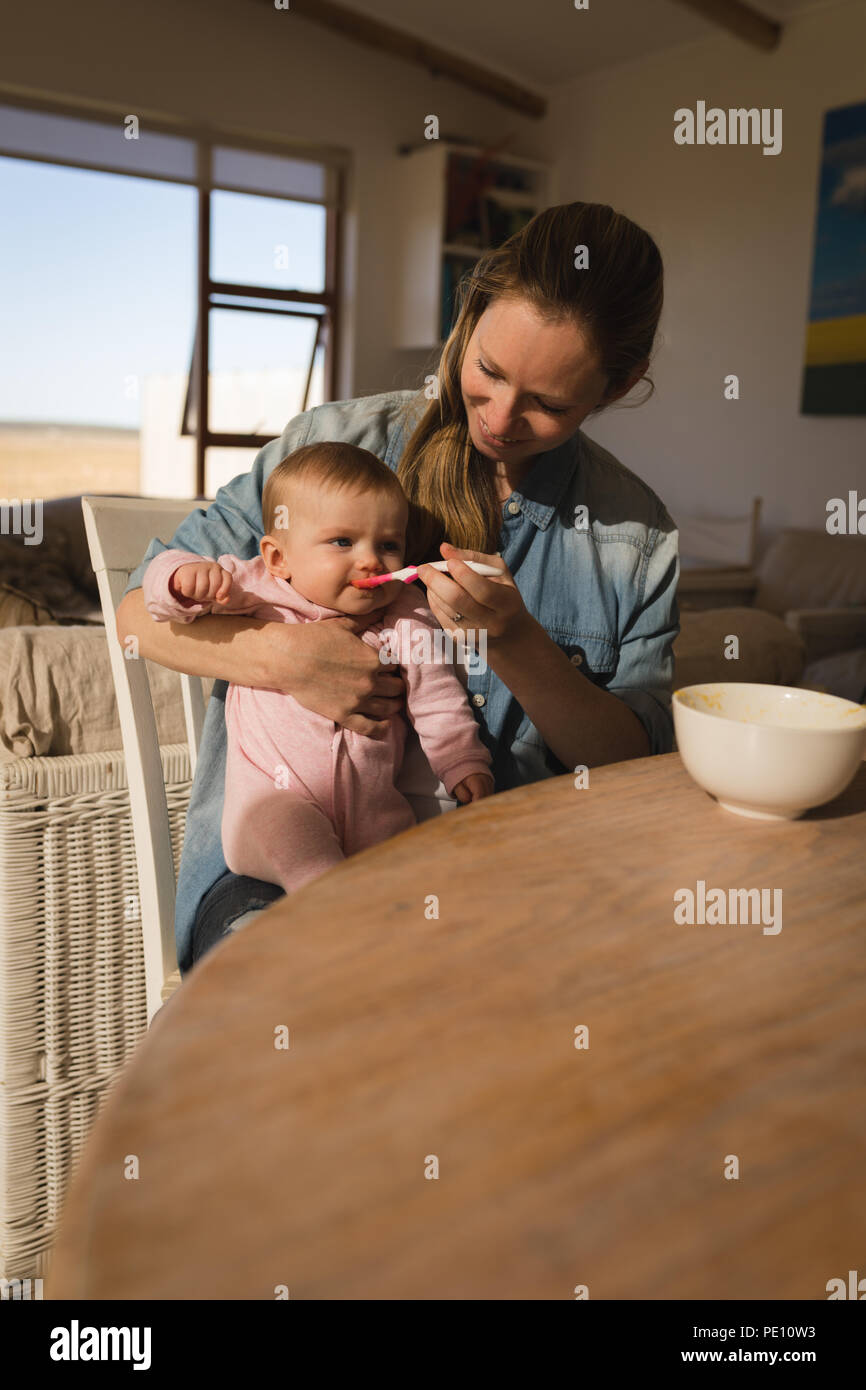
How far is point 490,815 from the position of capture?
0.76 m

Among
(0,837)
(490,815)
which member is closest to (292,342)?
(0,837)

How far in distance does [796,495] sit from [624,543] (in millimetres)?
3951

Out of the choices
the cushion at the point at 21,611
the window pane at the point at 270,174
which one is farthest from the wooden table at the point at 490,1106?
the window pane at the point at 270,174

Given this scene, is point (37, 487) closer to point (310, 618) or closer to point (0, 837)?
point (0, 837)

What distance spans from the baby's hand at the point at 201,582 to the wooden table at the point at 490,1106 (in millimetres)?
555

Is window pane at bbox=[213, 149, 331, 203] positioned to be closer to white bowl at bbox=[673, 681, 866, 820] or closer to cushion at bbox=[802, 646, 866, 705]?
cushion at bbox=[802, 646, 866, 705]

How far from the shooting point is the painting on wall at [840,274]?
14.9ft

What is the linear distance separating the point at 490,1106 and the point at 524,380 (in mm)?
938

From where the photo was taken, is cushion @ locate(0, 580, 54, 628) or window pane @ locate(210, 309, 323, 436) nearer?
cushion @ locate(0, 580, 54, 628)

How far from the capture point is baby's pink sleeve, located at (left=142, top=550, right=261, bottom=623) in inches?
44.9

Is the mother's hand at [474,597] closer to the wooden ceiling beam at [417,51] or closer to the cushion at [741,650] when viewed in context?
the cushion at [741,650]

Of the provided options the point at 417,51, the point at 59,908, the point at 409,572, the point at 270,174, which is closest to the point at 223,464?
the point at 270,174

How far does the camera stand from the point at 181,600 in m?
1.15

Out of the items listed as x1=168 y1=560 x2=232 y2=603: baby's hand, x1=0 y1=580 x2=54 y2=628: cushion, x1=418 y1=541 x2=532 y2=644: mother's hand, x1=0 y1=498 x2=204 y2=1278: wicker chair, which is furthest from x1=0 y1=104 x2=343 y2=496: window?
x1=418 y1=541 x2=532 y2=644: mother's hand
